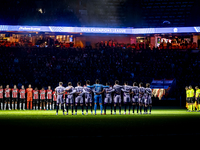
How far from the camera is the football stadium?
1205 inches

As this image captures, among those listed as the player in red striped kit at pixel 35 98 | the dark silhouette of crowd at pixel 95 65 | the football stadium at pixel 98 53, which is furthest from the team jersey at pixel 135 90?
the dark silhouette of crowd at pixel 95 65

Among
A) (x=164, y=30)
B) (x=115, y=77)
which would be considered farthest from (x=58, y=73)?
(x=164, y=30)

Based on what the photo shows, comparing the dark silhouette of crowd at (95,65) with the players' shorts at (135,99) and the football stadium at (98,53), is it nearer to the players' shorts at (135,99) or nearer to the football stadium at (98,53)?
the football stadium at (98,53)

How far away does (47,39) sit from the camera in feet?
156

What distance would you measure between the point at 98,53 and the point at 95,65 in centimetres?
302

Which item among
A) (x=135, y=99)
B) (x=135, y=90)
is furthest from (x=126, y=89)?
(x=135, y=99)

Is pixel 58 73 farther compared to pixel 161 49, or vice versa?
pixel 161 49

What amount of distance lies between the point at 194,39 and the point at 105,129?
126ft

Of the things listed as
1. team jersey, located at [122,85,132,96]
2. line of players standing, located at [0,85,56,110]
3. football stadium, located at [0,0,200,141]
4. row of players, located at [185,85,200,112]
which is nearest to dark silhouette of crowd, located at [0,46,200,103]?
football stadium, located at [0,0,200,141]

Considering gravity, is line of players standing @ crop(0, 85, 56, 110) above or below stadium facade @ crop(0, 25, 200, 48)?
below

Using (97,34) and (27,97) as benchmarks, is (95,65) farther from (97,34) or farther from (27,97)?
(27,97)

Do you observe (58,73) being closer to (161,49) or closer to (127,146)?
(161,49)

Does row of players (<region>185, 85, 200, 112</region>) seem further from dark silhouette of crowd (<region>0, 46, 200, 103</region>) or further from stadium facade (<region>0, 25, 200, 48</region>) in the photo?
stadium facade (<region>0, 25, 200, 48</region>)

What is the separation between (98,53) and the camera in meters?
42.8
